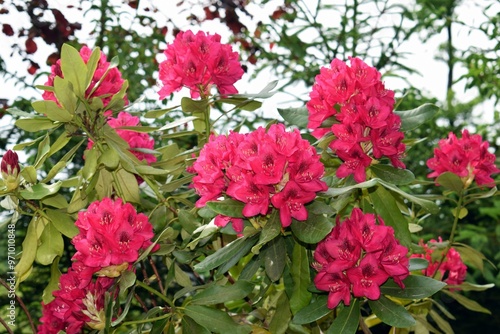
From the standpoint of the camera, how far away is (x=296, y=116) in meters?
1.56

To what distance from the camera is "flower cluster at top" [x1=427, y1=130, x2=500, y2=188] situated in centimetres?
181

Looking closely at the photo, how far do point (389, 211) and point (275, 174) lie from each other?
34 centimetres

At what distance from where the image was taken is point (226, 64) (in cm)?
167

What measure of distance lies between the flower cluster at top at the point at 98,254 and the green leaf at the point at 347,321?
0.41 metres

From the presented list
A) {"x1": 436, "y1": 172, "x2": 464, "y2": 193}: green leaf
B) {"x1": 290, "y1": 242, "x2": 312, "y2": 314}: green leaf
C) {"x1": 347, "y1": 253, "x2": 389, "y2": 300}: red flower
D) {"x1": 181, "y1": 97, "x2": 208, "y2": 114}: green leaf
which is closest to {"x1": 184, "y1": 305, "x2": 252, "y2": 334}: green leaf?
{"x1": 290, "y1": 242, "x2": 312, "y2": 314}: green leaf

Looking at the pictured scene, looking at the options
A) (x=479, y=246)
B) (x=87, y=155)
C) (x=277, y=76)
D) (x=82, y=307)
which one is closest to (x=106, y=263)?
(x=82, y=307)

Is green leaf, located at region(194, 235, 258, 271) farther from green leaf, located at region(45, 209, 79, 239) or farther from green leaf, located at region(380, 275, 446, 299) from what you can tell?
green leaf, located at region(45, 209, 79, 239)

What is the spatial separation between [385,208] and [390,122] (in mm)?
181

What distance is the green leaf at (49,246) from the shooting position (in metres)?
1.58

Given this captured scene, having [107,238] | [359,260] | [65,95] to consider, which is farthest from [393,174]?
[65,95]

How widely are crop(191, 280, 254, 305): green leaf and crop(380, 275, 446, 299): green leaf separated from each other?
0.27 meters

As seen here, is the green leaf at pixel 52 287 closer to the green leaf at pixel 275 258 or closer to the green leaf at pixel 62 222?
the green leaf at pixel 62 222

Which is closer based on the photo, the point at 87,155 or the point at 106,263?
the point at 106,263

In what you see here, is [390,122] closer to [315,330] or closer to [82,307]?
[315,330]
